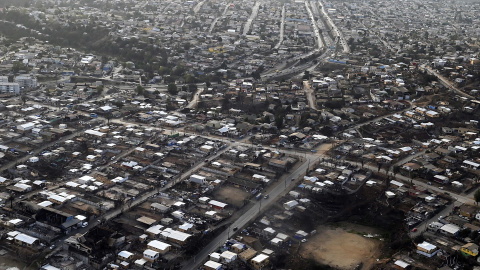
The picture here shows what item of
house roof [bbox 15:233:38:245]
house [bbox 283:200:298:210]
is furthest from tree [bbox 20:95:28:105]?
house [bbox 283:200:298:210]

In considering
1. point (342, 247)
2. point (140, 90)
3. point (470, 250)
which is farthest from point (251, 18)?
point (470, 250)

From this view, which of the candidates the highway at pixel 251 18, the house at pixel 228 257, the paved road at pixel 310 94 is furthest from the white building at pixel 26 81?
the highway at pixel 251 18

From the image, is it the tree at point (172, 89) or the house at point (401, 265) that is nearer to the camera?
the house at point (401, 265)

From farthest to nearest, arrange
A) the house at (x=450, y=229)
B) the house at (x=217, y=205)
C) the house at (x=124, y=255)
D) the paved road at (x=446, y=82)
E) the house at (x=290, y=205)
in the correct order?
the paved road at (x=446, y=82), the house at (x=290, y=205), the house at (x=217, y=205), the house at (x=450, y=229), the house at (x=124, y=255)

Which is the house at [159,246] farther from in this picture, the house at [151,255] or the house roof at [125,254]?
the house roof at [125,254]

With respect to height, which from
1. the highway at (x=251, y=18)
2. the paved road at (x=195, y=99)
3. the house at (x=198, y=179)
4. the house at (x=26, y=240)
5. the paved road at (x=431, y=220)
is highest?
the house at (x=26, y=240)

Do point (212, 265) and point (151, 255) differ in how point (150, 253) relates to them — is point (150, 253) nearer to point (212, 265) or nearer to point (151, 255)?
point (151, 255)

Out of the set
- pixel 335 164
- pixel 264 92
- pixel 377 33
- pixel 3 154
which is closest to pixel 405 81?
pixel 264 92

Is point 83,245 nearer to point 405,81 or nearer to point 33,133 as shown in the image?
point 33,133
